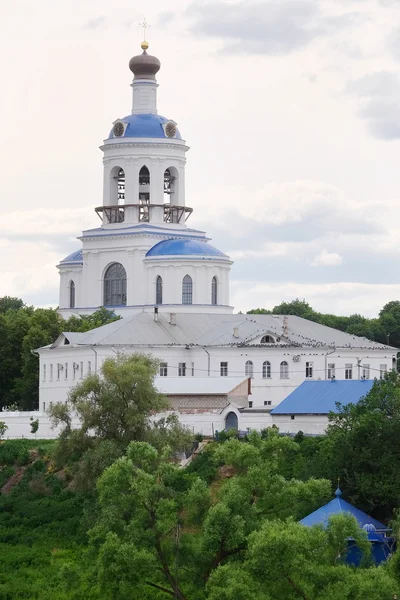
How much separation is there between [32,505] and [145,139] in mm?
25353

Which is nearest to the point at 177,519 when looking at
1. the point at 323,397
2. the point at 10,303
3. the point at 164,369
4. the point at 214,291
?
the point at 323,397

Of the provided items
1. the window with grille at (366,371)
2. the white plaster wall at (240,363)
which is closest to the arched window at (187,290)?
the white plaster wall at (240,363)

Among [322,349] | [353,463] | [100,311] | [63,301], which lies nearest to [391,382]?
[353,463]

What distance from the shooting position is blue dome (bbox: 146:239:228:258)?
2874 inches

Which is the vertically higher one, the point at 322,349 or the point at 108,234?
the point at 108,234

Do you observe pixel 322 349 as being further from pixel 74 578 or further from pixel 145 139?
pixel 74 578

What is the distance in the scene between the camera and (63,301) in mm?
79438

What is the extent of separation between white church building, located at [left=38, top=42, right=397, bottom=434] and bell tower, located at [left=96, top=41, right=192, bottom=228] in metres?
0.04

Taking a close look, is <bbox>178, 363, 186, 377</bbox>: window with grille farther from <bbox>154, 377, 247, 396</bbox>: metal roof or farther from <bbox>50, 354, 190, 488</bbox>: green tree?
<bbox>50, 354, 190, 488</bbox>: green tree

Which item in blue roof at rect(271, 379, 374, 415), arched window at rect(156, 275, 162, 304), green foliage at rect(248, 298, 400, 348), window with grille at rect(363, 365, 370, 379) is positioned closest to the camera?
blue roof at rect(271, 379, 374, 415)

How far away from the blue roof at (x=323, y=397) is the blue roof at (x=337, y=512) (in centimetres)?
1104

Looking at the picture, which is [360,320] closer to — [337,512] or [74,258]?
[74,258]

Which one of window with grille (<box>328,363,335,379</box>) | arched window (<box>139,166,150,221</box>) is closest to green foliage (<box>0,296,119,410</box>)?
arched window (<box>139,166,150,221</box>)

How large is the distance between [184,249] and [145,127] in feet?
21.9
